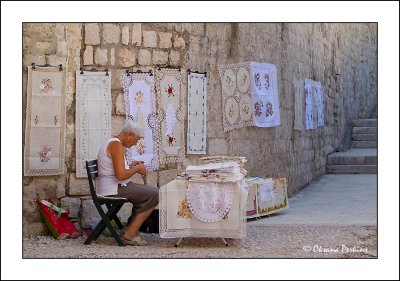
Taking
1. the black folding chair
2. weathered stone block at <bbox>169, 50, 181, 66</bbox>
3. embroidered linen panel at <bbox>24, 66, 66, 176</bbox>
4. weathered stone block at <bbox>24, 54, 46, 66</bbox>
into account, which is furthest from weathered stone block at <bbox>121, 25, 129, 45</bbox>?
the black folding chair

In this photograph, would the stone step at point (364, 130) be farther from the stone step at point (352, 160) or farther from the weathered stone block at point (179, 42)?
the weathered stone block at point (179, 42)

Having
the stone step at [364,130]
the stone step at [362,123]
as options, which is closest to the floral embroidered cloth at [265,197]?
the stone step at [364,130]

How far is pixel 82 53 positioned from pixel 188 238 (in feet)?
7.35

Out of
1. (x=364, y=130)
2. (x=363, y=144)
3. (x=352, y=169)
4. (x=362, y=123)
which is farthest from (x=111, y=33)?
(x=362, y=123)

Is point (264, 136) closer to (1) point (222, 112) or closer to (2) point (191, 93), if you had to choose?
(1) point (222, 112)

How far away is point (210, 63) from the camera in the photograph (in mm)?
8961

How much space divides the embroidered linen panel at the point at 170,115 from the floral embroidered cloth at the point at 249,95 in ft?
3.10

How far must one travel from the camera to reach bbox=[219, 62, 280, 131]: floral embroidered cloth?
928 centimetres

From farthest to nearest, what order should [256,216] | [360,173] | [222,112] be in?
[360,173]
[222,112]
[256,216]

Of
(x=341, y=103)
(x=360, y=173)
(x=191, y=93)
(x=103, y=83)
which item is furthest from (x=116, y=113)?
A: (x=341, y=103)

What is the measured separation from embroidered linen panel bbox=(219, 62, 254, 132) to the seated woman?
9.19ft

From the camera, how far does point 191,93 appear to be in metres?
8.58

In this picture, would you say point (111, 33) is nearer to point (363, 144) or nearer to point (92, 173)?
point (92, 173)

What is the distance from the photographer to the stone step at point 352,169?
14.7 m
